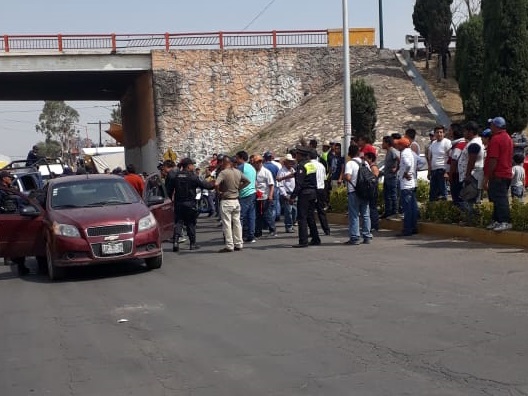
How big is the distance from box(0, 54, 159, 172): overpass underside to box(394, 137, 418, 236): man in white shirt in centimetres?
2200

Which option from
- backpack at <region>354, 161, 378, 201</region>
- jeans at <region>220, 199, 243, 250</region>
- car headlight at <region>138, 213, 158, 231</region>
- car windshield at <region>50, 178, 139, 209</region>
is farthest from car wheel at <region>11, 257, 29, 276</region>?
backpack at <region>354, 161, 378, 201</region>

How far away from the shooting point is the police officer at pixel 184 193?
1526 cm

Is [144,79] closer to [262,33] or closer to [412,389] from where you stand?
[262,33]

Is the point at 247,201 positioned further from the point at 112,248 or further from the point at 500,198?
the point at 500,198

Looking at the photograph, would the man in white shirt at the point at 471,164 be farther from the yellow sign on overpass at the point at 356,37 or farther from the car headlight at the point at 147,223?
the yellow sign on overpass at the point at 356,37

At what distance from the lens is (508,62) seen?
25766 millimetres

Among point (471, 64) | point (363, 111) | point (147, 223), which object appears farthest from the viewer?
point (363, 111)

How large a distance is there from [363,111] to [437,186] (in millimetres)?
12557

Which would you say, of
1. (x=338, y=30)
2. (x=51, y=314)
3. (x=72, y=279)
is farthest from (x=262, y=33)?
(x=51, y=314)

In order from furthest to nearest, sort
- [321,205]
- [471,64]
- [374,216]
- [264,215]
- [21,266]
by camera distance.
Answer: [471,64] < [264,215] < [374,216] < [321,205] < [21,266]

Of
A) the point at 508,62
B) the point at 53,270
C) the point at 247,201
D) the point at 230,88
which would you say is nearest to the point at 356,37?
the point at 230,88

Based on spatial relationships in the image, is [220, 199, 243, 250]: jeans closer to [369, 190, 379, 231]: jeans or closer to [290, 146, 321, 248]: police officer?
[290, 146, 321, 248]: police officer

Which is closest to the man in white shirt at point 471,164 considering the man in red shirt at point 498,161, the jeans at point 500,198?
the jeans at point 500,198

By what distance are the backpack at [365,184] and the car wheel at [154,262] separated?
12.4 ft
